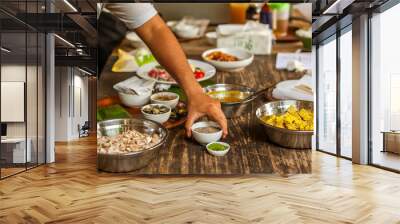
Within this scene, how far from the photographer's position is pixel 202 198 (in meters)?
4.30

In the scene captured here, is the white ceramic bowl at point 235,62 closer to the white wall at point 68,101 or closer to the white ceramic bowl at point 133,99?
the white ceramic bowl at point 133,99

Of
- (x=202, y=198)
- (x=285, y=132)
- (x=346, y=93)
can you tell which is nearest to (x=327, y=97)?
(x=346, y=93)

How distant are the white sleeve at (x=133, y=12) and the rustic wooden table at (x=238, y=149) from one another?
52 centimetres

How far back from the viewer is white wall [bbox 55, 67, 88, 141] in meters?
11.8

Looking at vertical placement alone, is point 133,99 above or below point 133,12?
below

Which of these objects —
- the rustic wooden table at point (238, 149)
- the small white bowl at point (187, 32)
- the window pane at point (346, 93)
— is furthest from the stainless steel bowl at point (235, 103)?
the window pane at point (346, 93)

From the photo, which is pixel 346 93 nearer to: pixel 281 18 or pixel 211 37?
pixel 281 18

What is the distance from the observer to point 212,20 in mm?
5262

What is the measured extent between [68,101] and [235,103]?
7.98m

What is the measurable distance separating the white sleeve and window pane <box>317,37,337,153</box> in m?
4.32

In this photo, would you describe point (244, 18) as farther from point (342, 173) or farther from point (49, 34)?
point (49, 34)

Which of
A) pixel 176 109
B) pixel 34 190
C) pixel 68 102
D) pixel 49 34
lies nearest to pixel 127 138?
pixel 176 109

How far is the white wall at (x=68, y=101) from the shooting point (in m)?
11.8

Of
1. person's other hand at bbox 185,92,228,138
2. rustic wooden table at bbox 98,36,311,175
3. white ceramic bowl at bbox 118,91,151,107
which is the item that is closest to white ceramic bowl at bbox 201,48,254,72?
rustic wooden table at bbox 98,36,311,175
